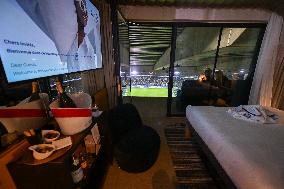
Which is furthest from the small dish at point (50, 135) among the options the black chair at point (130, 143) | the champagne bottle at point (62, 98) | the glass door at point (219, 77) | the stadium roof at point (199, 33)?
the glass door at point (219, 77)

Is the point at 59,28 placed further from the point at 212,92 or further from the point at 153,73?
the point at 153,73

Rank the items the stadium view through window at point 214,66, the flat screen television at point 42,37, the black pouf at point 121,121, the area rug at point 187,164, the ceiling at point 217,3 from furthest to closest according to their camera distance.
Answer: the stadium view through window at point 214,66
the ceiling at point 217,3
the black pouf at point 121,121
the area rug at point 187,164
the flat screen television at point 42,37

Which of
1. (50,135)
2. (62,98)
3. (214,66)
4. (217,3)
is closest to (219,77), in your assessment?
(214,66)

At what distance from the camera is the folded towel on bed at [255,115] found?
216 cm

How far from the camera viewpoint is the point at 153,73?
732 centimetres

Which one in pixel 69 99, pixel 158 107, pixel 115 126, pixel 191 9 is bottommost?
pixel 158 107

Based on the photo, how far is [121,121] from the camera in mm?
2264

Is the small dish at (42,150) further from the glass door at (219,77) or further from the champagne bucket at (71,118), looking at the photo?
the glass door at (219,77)

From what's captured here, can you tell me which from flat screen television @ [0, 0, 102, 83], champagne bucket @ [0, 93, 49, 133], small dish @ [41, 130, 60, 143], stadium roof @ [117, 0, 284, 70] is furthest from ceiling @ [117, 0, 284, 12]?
small dish @ [41, 130, 60, 143]

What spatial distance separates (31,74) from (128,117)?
1538 mm

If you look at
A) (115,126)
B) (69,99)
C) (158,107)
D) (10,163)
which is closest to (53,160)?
(10,163)

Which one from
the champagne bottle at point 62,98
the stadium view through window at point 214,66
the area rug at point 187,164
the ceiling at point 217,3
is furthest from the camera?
the stadium view through window at point 214,66

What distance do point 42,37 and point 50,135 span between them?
712mm

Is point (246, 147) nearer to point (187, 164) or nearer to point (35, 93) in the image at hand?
point (187, 164)
